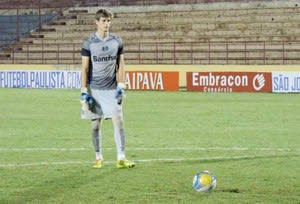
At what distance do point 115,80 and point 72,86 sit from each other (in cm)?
3151

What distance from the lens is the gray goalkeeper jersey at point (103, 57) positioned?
464 inches

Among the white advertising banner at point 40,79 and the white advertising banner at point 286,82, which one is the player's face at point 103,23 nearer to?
the white advertising banner at point 286,82

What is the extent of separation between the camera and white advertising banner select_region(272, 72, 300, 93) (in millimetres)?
37281

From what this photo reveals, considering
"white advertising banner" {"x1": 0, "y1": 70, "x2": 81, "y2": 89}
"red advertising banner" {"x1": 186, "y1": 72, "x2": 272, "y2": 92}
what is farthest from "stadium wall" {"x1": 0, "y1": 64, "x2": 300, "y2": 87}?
"red advertising banner" {"x1": 186, "y1": 72, "x2": 272, "y2": 92}

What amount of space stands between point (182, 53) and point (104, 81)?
35167mm

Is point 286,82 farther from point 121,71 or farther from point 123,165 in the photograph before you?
point 123,165

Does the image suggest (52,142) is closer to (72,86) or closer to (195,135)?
(195,135)

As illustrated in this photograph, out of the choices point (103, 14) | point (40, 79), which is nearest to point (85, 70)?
point (103, 14)

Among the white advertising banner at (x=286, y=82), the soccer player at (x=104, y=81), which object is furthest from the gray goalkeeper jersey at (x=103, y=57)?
the white advertising banner at (x=286, y=82)

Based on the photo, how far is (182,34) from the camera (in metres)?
49.1

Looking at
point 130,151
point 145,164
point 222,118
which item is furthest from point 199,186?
point 222,118

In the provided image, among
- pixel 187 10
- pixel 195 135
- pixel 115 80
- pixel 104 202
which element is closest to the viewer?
pixel 104 202

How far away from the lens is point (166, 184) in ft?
32.9

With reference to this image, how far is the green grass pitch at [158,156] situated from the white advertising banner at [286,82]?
11741 mm
